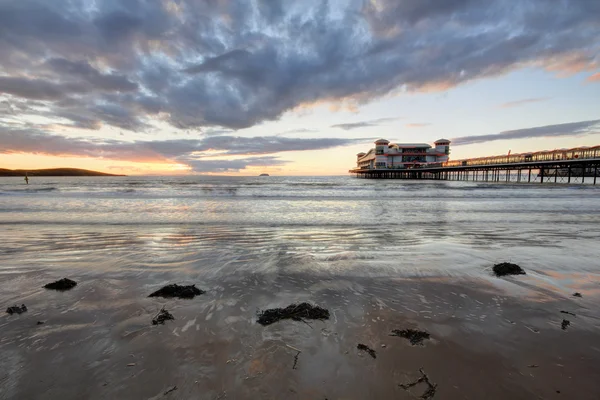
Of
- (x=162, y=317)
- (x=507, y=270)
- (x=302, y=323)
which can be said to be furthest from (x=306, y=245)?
(x=162, y=317)

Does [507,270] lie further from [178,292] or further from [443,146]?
[443,146]

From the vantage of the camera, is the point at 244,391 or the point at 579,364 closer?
the point at 244,391

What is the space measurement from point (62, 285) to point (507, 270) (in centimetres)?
866

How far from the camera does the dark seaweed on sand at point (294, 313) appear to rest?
4008 millimetres

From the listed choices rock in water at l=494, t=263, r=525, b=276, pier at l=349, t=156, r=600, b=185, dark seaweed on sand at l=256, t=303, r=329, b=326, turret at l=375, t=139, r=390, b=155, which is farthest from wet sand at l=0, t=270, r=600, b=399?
turret at l=375, t=139, r=390, b=155

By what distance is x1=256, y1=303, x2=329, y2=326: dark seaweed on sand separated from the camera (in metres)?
4.01

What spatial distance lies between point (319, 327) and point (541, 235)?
10332 mm

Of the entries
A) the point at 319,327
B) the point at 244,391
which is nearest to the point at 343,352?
the point at 319,327

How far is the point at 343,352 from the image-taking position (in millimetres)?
3234

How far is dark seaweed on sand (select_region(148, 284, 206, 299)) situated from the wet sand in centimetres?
19

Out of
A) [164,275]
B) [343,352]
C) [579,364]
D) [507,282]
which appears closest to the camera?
[579,364]

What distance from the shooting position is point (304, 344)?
3416 millimetres

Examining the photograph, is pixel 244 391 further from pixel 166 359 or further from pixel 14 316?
pixel 14 316

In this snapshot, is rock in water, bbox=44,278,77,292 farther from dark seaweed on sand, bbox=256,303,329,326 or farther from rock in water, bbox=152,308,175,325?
dark seaweed on sand, bbox=256,303,329,326
